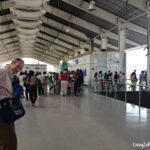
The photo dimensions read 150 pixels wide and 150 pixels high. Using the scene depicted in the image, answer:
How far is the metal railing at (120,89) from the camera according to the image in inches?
557

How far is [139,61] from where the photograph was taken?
37625mm

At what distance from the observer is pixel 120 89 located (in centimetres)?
1719

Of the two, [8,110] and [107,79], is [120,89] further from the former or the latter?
[8,110]

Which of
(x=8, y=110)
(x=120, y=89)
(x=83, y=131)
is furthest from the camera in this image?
(x=120, y=89)

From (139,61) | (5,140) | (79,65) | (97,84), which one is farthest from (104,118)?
(139,61)

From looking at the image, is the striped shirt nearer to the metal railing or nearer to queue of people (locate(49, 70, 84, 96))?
the metal railing

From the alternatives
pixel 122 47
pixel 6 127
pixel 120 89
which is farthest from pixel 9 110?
pixel 122 47

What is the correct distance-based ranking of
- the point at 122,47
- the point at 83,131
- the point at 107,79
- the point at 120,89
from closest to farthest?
the point at 83,131, the point at 120,89, the point at 107,79, the point at 122,47

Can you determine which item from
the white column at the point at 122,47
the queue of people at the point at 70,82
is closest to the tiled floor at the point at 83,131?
the queue of people at the point at 70,82

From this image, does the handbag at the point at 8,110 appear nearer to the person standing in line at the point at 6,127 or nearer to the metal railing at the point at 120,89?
the person standing in line at the point at 6,127

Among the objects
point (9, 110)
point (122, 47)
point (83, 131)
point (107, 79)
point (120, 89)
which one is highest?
point (122, 47)

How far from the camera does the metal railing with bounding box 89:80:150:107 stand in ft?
46.4

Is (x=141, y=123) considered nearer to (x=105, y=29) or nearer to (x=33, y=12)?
(x=33, y=12)

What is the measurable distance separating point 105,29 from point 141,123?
21839 millimetres
